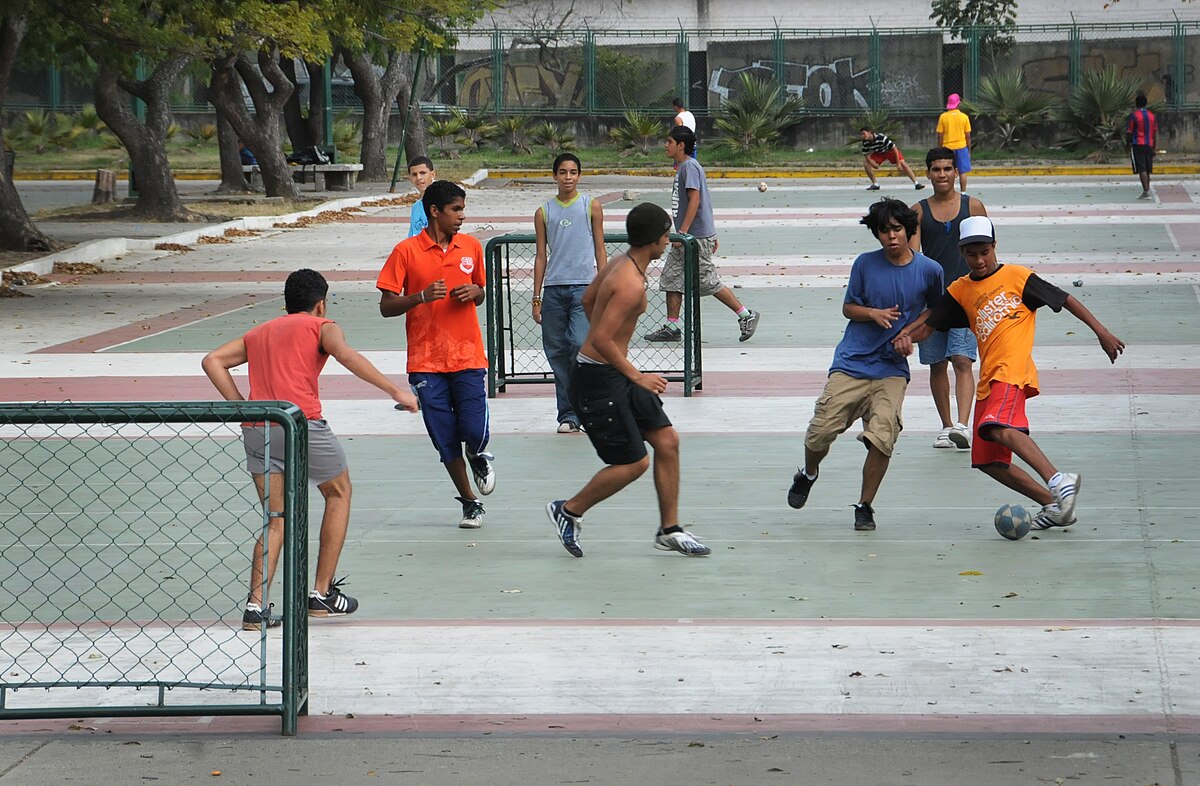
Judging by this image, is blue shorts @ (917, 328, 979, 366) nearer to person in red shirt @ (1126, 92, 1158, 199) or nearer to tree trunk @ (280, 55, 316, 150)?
person in red shirt @ (1126, 92, 1158, 199)

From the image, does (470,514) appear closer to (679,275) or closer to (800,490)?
(800,490)

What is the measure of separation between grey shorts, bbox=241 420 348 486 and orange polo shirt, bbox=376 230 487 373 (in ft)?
5.42

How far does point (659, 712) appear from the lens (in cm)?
552

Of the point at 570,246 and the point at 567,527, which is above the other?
the point at 570,246

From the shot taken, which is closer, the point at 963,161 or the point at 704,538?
the point at 704,538

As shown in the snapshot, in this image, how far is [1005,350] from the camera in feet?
25.6

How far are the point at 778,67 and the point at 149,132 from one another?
79.3ft

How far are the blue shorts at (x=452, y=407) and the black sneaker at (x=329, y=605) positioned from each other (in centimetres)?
168

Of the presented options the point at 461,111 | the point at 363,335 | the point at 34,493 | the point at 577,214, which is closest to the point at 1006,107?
the point at 461,111

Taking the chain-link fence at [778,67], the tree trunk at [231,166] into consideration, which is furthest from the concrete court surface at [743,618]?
the chain-link fence at [778,67]

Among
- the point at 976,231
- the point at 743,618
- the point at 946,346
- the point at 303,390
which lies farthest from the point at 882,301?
the point at 303,390

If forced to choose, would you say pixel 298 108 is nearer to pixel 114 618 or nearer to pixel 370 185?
pixel 370 185

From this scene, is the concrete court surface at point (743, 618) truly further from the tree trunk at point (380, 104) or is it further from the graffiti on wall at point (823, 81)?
the graffiti on wall at point (823, 81)

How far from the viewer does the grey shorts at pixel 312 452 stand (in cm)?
655
